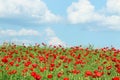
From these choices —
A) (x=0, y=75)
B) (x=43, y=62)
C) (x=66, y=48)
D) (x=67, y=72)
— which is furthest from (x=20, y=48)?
(x=0, y=75)

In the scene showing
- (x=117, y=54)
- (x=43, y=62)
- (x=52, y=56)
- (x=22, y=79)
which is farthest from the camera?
(x=117, y=54)

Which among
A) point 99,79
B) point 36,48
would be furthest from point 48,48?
point 99,79

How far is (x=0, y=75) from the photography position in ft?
31.3

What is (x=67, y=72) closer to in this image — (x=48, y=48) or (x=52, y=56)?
(x=52, y=56)

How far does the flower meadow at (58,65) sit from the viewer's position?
977 cm

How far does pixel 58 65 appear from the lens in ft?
38.8

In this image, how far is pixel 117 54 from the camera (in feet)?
55.0

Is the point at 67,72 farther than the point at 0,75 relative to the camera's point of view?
Yes

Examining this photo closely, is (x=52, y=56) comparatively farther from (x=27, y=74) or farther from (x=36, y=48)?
(x=27, y=74)

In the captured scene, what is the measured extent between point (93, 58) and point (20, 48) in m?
3.94

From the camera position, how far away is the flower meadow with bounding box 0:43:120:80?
977cm

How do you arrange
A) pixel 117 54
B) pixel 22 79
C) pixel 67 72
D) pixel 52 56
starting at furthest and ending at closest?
pixel 117 54, pixel 52 56, pixel 67 72, pixel 22 79

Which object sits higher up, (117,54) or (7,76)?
(117,54)

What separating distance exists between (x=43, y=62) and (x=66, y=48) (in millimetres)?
5137
